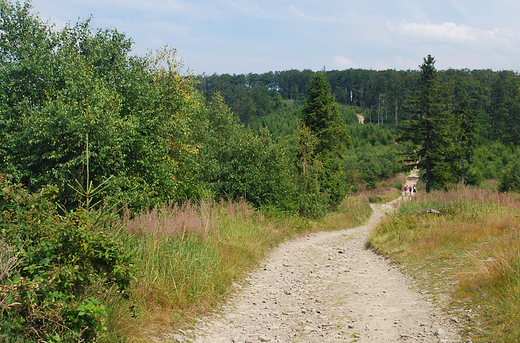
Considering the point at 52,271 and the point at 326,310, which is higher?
the point at 52,271

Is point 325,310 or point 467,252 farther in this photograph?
point 467,252

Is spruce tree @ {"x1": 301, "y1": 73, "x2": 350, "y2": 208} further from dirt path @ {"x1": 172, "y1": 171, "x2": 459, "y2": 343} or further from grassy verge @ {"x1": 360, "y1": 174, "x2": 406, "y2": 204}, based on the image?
grassy verge @ {"x1": 360, "y1": 174, "x2": 406, "y2": 204}

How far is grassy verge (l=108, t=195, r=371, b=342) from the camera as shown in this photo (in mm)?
4504

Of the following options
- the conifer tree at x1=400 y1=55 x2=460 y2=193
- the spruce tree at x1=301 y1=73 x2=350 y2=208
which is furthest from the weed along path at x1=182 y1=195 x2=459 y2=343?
the conifer tree at x1=400 y1=55 x2=460 y2=193

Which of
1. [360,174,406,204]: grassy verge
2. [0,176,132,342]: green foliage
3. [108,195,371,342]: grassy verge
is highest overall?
[0,176,132,342]: green foliage

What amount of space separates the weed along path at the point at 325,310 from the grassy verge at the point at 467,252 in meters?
0.40

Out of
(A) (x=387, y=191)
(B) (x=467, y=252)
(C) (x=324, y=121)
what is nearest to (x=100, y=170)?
(B) (x=467, y=252)

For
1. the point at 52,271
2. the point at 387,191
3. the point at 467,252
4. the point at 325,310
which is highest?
the point at 52,271

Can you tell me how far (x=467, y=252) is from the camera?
7.85 metres

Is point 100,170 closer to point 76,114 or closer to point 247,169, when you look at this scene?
point 76,114

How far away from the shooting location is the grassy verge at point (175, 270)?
4.50 metres

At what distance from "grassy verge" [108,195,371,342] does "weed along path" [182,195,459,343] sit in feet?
1.05

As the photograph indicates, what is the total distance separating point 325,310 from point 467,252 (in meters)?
3.99

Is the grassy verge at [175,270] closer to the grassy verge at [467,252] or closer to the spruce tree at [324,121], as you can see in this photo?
the grassy verge at [467,252]
